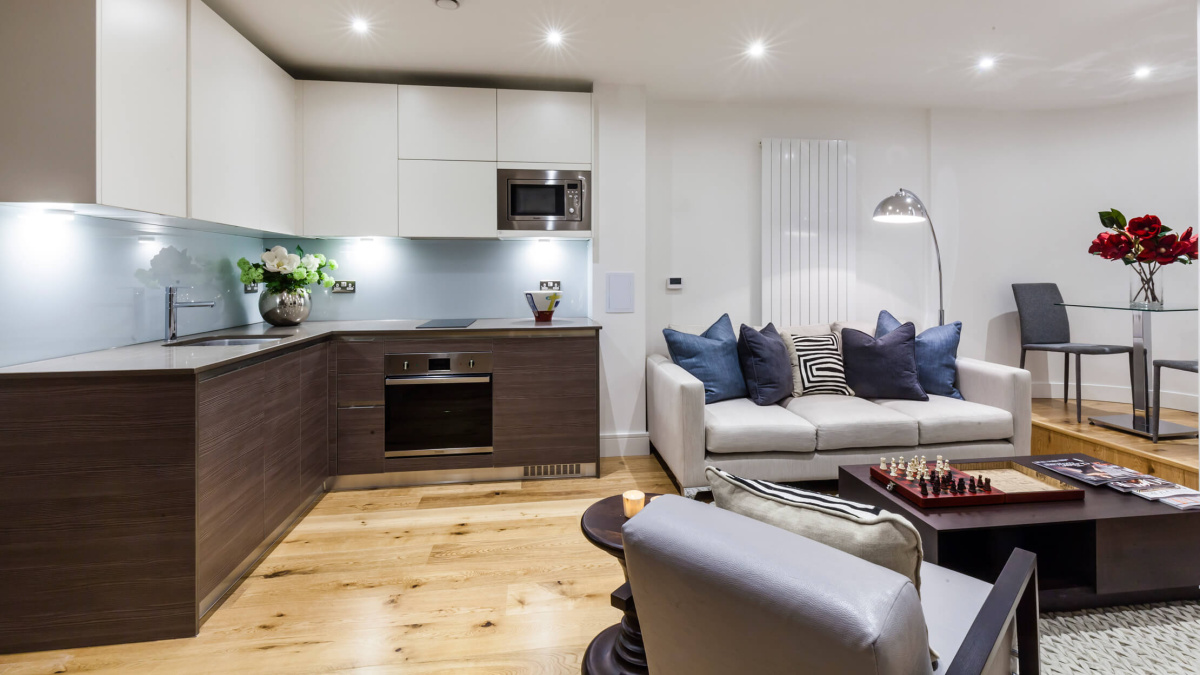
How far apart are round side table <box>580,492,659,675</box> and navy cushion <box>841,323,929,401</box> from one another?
7.39 ft

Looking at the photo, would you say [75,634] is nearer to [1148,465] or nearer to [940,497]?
[940,497]

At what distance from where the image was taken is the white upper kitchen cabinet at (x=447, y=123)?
342 centimetres

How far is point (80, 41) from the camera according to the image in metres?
1.81

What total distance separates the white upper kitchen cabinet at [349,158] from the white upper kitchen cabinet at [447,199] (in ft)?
0.32

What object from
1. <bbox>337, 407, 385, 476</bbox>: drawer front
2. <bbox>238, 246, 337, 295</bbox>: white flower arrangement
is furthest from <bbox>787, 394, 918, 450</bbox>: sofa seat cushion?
<bbox>238, 246, 337, 295</bbox>: white flower arrangement

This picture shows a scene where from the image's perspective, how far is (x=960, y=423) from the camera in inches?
121

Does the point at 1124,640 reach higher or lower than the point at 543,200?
lower

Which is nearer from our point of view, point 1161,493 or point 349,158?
point 1161,493

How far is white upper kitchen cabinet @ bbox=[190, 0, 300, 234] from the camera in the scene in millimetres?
2418

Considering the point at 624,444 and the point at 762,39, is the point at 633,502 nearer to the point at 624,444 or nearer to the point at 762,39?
the point at 624,444

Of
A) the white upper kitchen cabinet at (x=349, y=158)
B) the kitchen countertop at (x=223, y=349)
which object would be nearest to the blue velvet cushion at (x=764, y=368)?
the kitchen countertop at (x=223, y=349)

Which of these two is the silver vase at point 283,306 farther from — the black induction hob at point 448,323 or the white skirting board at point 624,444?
the white skirting board at point 624,444

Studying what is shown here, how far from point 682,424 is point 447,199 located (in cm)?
191

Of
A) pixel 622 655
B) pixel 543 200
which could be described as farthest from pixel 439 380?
pixel 622 655
